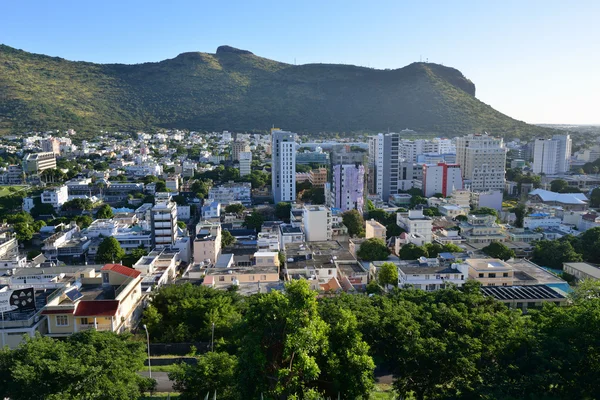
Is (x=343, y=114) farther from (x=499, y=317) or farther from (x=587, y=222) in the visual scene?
(x=499, y=317)

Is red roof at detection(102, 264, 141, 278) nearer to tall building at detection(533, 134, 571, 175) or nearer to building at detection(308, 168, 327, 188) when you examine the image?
building at detection(308, 168, 327, 188)

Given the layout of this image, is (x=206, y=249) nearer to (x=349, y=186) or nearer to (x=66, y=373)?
(x=66, y=373)

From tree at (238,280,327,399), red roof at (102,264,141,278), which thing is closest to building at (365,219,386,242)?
red roof at (102,264,141,278)

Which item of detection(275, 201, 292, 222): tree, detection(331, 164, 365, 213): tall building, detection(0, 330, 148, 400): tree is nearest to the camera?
detection(0, 330, 148, 400): tree

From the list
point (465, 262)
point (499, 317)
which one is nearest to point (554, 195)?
point (465, 262)

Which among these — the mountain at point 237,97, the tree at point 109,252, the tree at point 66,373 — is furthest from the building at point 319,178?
the mountain at point 237,97

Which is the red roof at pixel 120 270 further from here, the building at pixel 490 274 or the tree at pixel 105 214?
the tree at pixel 105 214
